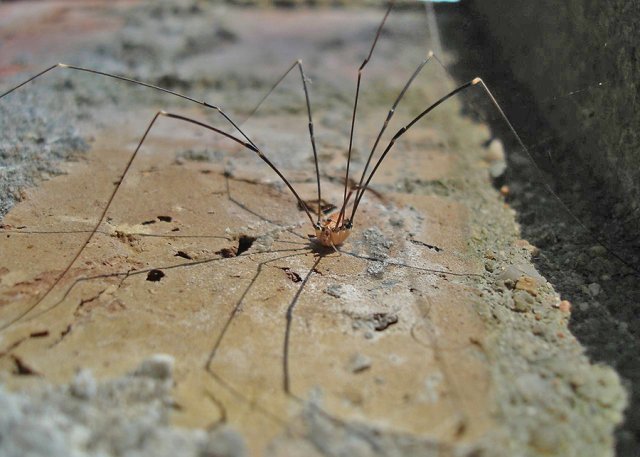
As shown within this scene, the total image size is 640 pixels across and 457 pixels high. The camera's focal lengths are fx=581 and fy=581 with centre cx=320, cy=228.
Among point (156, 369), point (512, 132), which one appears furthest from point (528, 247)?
point (156, 369)

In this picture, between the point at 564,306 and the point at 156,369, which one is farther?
the point at 564,306

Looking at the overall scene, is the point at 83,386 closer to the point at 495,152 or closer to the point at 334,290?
the point at 334,290

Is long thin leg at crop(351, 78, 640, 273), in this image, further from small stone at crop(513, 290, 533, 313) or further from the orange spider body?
small stone at crop(513, 290, 533, 313)

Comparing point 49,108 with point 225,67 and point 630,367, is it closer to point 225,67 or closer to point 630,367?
point 225,67

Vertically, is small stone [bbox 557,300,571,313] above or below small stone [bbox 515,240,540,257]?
below

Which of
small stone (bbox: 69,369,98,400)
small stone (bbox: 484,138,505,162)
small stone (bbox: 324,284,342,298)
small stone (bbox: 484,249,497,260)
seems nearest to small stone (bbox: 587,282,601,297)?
small stone (bbox: 484,249,497,260)

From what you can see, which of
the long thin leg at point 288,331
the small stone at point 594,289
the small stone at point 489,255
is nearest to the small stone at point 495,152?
the small stone at point 489,255
